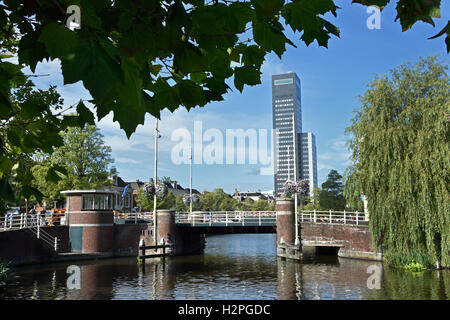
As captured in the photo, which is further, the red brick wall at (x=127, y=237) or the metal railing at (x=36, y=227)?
the red brick wall at (x=127, y=237)

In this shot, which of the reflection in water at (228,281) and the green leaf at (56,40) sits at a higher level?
the green leaf at (56,40)

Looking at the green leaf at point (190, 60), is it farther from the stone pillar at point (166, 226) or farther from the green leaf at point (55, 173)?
the stone pillar at point (166, 226)

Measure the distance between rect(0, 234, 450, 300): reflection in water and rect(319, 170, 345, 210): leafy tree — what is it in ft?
146

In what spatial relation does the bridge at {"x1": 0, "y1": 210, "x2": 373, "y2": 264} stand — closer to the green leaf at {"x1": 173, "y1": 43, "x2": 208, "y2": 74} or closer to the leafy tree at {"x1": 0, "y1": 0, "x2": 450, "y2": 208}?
the leafy tree at {"x1": 0, "y1": 0, "x2": 450, "y2": 208}

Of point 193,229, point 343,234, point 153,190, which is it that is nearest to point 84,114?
point 343,234

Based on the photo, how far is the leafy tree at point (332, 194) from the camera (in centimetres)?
7019

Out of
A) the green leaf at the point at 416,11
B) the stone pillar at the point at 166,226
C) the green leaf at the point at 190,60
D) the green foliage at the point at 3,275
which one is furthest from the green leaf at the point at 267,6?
the stone pillar at the point at 166,226

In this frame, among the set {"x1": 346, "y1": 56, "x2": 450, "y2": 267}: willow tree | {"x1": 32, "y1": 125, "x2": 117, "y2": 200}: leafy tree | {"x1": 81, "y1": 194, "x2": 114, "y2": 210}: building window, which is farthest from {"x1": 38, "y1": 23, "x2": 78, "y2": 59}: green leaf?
{"x1": 32, "y1": 125, "x2": 117, "y2": 200}: leafy tree

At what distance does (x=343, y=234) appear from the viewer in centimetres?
2861

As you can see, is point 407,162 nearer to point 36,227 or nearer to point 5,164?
point 5,164

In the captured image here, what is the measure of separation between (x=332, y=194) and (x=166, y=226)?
48705 millimetres

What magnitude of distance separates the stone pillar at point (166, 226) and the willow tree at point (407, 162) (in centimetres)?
1475

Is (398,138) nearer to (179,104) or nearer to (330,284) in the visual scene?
(330,284)
